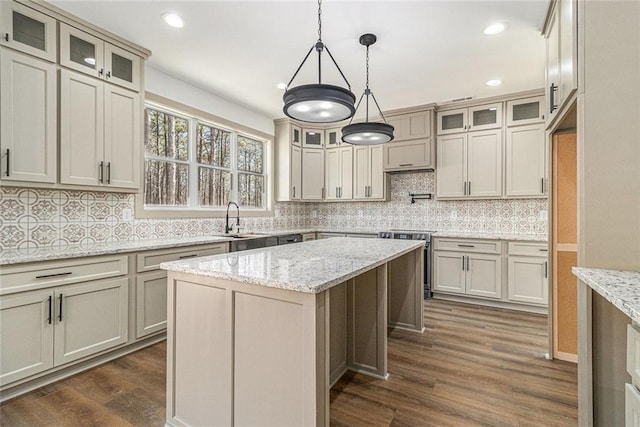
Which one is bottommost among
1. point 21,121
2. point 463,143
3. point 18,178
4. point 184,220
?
point 184,220

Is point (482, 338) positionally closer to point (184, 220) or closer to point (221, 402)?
point (221, 402)

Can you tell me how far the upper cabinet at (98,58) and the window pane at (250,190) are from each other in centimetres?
199

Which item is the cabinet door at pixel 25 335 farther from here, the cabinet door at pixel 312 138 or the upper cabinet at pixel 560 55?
the cabinet door at pixel 312 138

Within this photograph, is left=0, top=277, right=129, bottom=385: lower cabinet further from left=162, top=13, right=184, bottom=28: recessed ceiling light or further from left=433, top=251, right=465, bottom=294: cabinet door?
left=433, top=251, right=465, bottom=294: cabinet door

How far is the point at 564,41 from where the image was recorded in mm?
1861

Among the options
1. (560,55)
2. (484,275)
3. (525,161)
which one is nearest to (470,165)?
(525,161)

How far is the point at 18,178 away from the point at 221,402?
A: 2135 millimetres

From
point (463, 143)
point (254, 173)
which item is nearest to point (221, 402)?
point (254, 173)

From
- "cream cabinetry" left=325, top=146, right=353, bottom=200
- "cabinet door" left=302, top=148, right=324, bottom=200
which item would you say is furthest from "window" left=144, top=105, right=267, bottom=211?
"cream cabinetry" left=325, top=146, right=353, bottom=200

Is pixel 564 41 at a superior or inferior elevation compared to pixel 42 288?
superior

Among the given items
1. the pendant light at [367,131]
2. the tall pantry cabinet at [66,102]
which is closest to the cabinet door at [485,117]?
the pendant light at [367,131]

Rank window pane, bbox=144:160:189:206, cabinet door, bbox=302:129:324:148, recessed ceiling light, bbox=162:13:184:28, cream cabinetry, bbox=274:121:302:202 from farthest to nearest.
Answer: cabinet door, bbox=302:129:324:148 → cream cabinetry, bbox=274:121:302:202 → window pane, bbox=144:160:189:206 → recessed ceiling light, bbox=162:13:184:28

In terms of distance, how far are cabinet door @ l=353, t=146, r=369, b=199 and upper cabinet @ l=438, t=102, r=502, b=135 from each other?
1206mm

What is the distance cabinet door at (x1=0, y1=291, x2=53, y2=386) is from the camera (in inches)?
76.5
